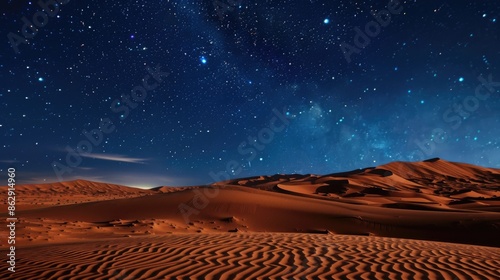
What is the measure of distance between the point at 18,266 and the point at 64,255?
931 mm

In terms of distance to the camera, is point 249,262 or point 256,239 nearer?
point 249,262

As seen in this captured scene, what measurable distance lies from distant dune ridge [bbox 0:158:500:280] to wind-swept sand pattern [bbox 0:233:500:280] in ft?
0.06

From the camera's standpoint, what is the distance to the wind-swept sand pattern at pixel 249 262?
462 centimetres

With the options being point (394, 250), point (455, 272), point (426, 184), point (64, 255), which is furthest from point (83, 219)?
point (426, 184)

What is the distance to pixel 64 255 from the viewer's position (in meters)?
6.14

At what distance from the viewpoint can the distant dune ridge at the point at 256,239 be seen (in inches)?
193

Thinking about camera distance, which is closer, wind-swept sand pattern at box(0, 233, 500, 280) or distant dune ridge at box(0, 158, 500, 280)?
wind-swept sand pattern at box(0, 233, 500, 280)

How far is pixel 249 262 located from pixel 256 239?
2841mm

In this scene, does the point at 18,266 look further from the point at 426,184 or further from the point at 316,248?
the point at 426,184

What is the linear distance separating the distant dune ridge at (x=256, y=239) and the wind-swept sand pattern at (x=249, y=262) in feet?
0.06

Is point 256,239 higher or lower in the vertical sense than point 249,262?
higher

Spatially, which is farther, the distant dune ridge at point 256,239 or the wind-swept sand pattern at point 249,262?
the distant dune ridge at point 256,239

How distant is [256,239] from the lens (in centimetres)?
814

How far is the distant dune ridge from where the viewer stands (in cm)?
491
